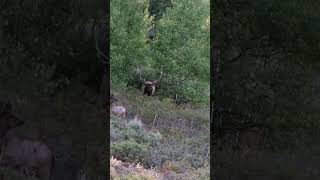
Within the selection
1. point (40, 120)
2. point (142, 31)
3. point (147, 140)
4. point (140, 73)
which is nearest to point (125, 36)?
point (142, 31)

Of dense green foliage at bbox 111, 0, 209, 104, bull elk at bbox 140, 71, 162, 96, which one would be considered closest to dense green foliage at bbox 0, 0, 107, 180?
dense green foliage at bbox 111, 0, 209, 104

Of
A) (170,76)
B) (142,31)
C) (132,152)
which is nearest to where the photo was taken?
(132,152)

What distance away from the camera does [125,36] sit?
13414 millimetres

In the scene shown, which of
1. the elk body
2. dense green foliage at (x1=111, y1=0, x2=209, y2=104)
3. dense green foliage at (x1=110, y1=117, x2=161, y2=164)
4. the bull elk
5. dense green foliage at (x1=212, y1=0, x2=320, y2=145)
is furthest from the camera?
the bull elk

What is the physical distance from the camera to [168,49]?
14.1m

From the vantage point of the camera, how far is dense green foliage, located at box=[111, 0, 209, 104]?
13445 millimetres

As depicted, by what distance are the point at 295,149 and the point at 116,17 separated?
10920mm

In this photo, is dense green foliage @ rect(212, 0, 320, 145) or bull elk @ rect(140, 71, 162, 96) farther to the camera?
bull elk @ rect(140, 71, 162, 96)

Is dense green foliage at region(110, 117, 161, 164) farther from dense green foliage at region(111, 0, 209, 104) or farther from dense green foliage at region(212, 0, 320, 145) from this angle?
dense green foliage at region(212, 0, 320, 145)

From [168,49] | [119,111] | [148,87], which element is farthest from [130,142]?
[168,49]

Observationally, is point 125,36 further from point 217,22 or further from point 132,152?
point 217,22

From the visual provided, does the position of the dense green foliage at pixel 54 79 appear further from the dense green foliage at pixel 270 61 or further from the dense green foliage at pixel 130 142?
the dense green foliage at pixel 130 142

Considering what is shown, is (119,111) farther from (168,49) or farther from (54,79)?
(54,79)

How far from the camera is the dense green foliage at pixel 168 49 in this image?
13445 millimetres
